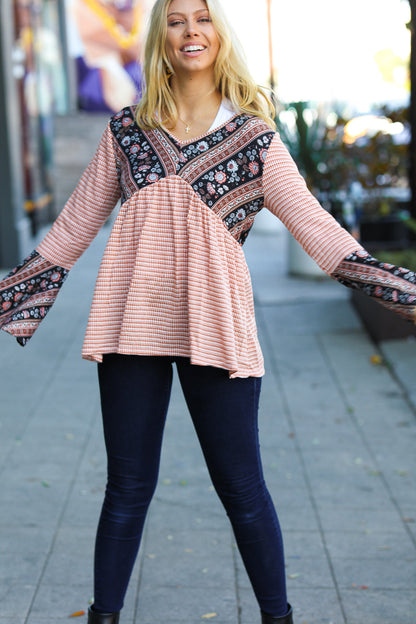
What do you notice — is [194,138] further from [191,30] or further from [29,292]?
[29,292]

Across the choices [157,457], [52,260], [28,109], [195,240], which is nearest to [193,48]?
[195,240]

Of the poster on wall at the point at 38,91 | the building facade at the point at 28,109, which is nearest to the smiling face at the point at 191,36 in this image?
the building facade at the point at 28,109

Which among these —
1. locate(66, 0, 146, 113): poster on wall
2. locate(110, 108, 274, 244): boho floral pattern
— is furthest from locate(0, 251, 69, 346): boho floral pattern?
locate(66, 0, 146, 113): poster on wall

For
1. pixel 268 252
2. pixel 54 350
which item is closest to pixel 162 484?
pixel 54 350

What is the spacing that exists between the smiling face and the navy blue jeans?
2.59 ft

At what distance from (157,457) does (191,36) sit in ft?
3.70

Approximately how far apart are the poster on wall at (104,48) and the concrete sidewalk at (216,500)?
13.4 m

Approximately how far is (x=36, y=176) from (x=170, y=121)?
11.7 meters

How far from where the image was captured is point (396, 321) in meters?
6.30

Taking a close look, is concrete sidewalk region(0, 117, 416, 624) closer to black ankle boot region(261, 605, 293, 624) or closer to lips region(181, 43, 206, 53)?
black ankle boot region(261, 605, 293, 624)

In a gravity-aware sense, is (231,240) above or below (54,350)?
above

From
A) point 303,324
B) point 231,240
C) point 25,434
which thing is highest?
point 231,240

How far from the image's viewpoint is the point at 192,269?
212 centimetres

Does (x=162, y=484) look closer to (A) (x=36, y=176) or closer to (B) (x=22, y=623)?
(B) (x=22, y=623)
